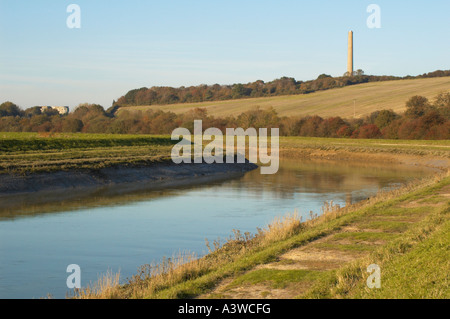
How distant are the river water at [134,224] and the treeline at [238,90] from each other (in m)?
97.9

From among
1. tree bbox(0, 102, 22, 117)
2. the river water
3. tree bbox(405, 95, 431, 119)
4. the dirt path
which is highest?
tree bbox(0, 102, 22, 117)

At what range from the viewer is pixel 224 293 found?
8906 mm

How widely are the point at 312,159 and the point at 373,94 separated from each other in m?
53.8

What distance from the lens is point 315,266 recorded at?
10.5 meters

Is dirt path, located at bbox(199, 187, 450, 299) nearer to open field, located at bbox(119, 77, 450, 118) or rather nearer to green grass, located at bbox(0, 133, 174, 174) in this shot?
green grass, located at bbox(0, 133, 174, 174)

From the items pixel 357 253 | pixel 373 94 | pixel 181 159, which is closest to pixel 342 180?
pixel 181 159

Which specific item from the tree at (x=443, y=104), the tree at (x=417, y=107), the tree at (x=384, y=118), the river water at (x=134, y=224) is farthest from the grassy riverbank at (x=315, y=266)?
the tree at (x=417, y=107)

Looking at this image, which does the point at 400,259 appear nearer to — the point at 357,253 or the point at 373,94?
the point at 357,253

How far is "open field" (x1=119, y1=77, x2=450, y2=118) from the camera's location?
3568 inches

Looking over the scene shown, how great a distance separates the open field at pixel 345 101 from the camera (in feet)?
297

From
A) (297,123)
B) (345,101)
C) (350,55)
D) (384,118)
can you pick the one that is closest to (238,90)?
(350,55)

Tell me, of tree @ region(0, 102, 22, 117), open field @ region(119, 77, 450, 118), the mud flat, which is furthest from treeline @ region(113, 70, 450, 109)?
the mud flat

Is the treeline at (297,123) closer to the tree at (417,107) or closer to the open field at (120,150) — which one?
the tree at (417,107)

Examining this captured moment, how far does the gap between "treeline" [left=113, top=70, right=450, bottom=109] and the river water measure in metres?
97.9
